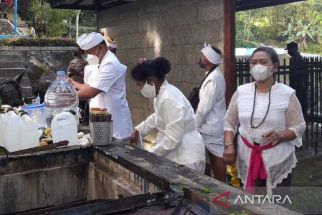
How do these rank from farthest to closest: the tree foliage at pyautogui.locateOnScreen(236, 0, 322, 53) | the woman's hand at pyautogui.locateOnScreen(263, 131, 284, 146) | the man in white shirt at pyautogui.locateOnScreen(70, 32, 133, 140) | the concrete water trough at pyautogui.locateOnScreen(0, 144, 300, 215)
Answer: the tree foliage at pyautogui.locateOnScreen(236, 0, 322, 53) < the man in white shirt at pyautogui.locateOnScreen(70, 32, 133, 140) < the woman's hand at pyautogui.locateOnScreen(263, 131, 284, 146) < the concrete water trough at pyautogui.locateOnScreen(0, 144, 300, 215)

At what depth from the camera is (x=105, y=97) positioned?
4.25 meters

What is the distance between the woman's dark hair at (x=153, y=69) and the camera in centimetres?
352

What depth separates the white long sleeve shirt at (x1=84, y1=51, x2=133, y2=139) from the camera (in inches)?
162

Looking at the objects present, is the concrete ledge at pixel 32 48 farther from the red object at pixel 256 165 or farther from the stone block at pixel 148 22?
the red object at pixel 256 165

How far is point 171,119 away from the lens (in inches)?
129

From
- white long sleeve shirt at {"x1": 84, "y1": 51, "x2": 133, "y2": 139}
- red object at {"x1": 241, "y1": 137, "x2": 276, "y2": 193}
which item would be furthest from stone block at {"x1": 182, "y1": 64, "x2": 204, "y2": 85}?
red object at {"x1": 241, "y1": 137, "x2": 276, "y2": 193}

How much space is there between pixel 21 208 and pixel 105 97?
1.71 metres

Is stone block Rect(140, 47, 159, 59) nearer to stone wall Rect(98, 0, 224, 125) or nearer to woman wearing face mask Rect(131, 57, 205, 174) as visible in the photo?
stone wall Rect(98, 0, 224, 125)

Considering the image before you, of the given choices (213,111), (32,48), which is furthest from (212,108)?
(32,48)

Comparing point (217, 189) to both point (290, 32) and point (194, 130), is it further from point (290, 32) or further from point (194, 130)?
point (290, 32)

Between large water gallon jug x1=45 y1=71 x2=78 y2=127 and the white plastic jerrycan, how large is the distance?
70 cm

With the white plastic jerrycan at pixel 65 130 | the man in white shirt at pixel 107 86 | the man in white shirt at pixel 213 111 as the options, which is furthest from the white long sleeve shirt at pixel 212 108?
the white plastic jerrycan at pixel 65 130

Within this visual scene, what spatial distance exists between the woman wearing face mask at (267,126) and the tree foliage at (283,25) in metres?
30.7

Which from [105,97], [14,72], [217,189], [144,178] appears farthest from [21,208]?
[14,72]
